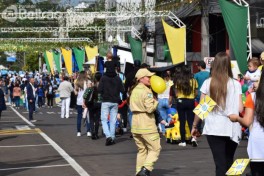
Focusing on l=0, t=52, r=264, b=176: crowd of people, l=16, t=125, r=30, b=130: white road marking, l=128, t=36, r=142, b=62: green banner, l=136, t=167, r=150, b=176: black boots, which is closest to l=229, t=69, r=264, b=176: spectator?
l=0, t=52, r=264, b=176: crowd of people

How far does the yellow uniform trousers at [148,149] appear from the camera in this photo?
11531 mm

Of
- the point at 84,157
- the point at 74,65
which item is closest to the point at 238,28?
the point at 84,157

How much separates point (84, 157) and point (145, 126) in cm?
365

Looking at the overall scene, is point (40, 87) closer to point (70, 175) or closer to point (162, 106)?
point (162, 106)

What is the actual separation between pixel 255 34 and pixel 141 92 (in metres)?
28.5

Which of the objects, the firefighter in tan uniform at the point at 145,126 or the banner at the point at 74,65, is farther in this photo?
the banner at the point at 74,65

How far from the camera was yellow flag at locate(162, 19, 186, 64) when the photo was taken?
3127 centimetres

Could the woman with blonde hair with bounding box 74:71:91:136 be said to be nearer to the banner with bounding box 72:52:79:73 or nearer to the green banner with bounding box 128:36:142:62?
the green banner with bounding box 128:36:142:62

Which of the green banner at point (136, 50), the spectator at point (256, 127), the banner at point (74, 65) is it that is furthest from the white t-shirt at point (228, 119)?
the banner at point (74, 65)

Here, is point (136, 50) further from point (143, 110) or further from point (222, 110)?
point (222, 110)

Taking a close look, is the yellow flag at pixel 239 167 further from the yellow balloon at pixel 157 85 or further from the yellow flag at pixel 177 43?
the yellow flag at pixel 177 43

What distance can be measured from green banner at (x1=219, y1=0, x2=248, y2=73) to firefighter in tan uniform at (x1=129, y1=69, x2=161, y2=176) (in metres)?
12.8

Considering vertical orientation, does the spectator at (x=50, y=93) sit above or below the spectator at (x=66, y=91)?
below

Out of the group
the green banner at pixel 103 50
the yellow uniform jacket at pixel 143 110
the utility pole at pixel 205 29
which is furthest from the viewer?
the green banner at pixel 103 50
